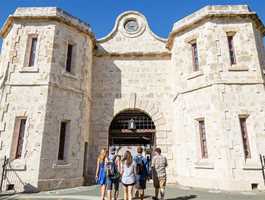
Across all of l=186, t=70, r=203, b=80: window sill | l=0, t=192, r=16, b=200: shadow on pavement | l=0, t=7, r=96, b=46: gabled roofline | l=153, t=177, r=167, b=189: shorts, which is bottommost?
l=0, t=192, r=16, b=200: shadow on pavement

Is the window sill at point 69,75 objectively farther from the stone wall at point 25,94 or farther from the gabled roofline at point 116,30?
the gabled roofline at point 116,30

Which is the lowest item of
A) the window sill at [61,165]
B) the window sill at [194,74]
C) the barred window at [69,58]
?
the window sill at [61,165]

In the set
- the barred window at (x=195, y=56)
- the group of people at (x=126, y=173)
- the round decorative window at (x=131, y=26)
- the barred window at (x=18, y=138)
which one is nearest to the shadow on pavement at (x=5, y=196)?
the barred window at (x=18, y=138)

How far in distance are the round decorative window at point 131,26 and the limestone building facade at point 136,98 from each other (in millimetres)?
1307

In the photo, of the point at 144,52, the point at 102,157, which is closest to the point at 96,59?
the point at 144,52

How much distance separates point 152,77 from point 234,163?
19.8ft

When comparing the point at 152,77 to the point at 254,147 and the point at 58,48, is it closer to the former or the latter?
the point at 58,48

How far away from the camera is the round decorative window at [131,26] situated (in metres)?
12.7

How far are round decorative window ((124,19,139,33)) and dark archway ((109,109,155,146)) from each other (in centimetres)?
494

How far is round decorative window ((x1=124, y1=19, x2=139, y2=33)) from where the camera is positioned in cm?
1266

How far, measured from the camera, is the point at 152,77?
38.8 feet

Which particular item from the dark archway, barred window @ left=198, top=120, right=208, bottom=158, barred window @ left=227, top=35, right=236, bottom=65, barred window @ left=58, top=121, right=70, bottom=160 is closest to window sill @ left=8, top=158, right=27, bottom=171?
barred window @ left=58, top=121, right=70, bottom=160

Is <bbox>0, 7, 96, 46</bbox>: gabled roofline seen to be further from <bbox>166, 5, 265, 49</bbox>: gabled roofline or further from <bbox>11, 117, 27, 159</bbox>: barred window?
<bbox>166, 5, 265, 49</bbox>: gabled roofline

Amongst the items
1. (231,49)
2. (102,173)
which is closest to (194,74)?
(231,49)
